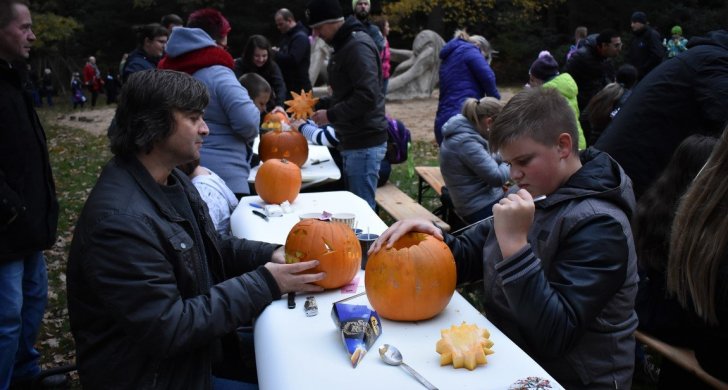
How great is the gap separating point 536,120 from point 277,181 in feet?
6.44

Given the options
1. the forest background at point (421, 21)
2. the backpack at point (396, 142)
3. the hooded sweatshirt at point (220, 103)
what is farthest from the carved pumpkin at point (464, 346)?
the forest background at point (421, 21)

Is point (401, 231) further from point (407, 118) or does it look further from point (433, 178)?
point (407, 118)

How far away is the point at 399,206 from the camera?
5547mm

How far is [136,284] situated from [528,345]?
1.25 metres

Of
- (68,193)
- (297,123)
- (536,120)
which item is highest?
(536,120)

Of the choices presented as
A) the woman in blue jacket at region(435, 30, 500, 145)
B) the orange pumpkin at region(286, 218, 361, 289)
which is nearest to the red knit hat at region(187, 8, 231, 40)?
the orange pumpkin at region(286, 218, 361, 289)

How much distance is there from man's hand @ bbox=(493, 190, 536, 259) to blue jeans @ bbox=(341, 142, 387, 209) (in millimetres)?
3080

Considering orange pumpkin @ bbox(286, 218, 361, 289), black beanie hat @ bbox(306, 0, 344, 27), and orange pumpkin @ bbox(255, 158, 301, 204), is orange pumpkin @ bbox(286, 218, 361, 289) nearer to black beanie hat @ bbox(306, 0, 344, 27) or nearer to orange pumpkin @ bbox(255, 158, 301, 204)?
orange pumpkin @ bbox(255, 158, 301, 204)

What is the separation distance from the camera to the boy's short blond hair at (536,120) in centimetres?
206

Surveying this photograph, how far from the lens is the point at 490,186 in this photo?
4.88 meters

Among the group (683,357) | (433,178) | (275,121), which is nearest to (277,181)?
(275,121)

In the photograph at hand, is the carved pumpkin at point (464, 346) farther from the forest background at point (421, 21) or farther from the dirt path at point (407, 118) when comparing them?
the forest background at point (421, 21)

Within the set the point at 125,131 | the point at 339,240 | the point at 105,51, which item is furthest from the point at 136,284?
the point at 105,51

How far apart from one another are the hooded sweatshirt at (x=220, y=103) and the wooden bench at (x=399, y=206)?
1.44 m
